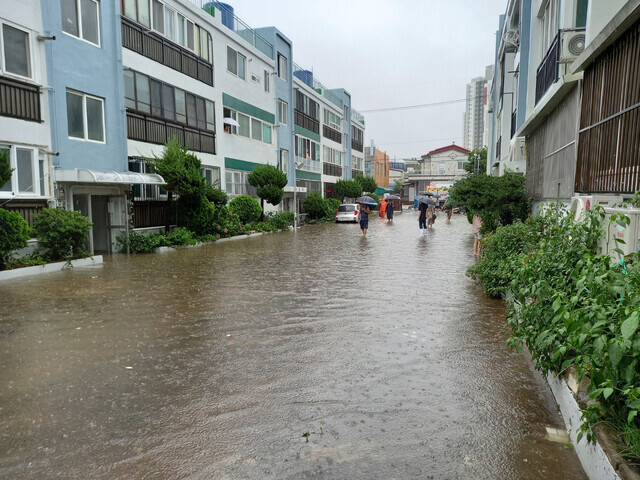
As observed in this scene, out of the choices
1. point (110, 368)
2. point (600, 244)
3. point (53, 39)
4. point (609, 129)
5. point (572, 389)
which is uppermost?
point (53, 39)

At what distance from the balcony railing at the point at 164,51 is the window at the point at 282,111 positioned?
28.8ft

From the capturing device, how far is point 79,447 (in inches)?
142

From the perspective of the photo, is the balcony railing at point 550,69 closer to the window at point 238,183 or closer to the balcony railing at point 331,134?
the window at point 238,183

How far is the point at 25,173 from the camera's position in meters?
12.8

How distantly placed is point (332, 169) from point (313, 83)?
327 inches

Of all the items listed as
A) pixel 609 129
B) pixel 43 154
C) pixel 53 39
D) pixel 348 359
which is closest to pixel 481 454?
pixel 348 359

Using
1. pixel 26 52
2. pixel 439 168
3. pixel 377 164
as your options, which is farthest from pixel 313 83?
pixel 439 168

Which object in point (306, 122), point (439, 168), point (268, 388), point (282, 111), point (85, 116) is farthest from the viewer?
point (439, 168)

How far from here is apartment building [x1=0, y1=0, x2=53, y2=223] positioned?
12070 millimetres

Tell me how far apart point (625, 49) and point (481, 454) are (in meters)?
4.71

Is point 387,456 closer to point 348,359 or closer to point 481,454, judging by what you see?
point 481,454

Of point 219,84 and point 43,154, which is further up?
point 219,84

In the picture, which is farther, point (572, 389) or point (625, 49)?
point (625, 49)

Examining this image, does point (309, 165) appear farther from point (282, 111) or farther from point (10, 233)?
point (10, 233)
